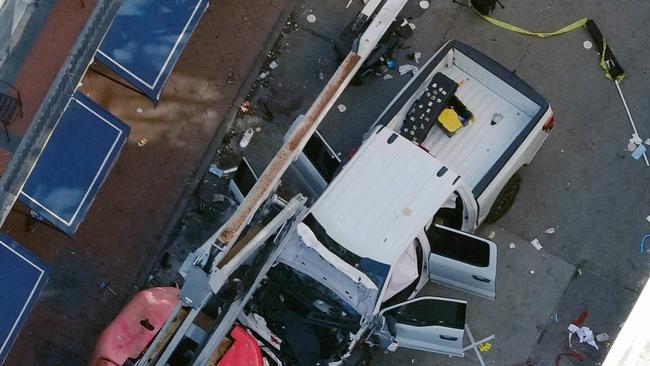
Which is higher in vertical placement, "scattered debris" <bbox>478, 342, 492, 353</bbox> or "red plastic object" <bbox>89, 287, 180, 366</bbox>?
"scattered debris" <bbox>478, 342, 492, 353</bbox>

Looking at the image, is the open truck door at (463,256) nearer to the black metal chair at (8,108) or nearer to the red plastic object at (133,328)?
the red plastic object at (133,328)

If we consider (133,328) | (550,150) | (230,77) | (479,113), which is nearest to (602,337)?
(550,150)

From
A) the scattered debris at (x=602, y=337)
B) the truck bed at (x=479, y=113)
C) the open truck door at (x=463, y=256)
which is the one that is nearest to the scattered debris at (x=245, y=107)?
the truck bed at (x=479, y=113)

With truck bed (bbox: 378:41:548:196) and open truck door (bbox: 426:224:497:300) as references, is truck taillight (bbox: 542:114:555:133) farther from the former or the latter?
open truck door (bbox: 426:224:497:300)

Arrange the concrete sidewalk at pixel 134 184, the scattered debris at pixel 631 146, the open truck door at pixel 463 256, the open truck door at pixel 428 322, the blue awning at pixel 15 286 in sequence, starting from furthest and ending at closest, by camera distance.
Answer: the scattered debris at pixel 631 146 < the concrete sidewalk at pixel 134 184 < the open truck door at pixel 463 256 < the blue awning at pixel 15 286 < the open truck door at pixel 428 322

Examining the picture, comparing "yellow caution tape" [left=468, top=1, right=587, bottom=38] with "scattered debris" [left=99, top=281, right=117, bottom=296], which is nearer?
"scattered debris" [left=99, top=281, right=117, bottom=296]

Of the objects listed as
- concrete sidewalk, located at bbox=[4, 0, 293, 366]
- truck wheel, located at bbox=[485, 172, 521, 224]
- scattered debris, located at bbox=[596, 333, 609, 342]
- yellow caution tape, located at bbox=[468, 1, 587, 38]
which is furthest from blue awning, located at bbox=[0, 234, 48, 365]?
yellow caution tape, located at bbox=[468, 1, 587, 38]
